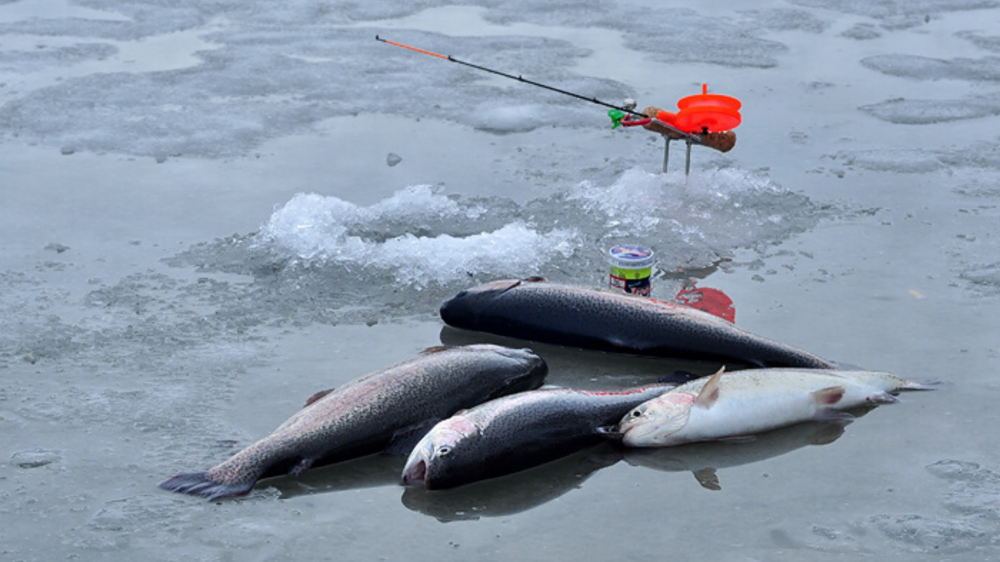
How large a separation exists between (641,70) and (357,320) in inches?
222

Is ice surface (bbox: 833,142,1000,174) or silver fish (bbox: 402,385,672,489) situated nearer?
silver fish (bbox: 402,385,672,489)

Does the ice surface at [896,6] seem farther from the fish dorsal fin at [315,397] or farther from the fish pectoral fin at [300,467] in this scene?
the fish pectoral fin at [300,467]

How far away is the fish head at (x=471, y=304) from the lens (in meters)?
6.17

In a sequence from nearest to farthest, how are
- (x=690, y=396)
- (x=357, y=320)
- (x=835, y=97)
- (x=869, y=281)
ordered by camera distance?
(x=690, y=396) → (x=357, y=320) → (x=869, y=281) → (x=835, y=97)

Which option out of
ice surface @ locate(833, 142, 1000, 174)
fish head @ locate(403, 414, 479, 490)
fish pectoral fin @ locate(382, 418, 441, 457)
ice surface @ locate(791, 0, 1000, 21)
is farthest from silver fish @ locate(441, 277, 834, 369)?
ice surface @ locate(791, 0, 1000, 21)

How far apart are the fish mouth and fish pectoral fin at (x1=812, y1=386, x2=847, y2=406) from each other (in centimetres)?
171

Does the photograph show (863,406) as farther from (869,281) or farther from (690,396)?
(869,281)

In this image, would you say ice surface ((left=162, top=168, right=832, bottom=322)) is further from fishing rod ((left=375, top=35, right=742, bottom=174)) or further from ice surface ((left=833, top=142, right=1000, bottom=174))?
ice surface ((left=833, top=142, right=1000, bottom=174))

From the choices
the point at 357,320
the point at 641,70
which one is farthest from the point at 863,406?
the point at 641,70

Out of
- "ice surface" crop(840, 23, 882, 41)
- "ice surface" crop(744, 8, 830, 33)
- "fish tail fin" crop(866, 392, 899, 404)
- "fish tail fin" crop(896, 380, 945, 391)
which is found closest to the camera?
"fish tail fin" crop(866, 392, 899, 404)

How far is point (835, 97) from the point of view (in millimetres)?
10367

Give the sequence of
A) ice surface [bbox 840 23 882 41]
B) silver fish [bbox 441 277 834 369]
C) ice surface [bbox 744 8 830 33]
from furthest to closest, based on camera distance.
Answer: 1. ice surface [bbox 744 8 830 33]
2. ice surface [bbox 840 23 882 41]
3. silver fish [bbox 441 277 834 369]

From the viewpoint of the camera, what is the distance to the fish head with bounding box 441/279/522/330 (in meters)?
6.17

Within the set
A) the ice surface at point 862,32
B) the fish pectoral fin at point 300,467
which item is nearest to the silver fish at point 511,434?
the fish pectoral fin at point 300,467
